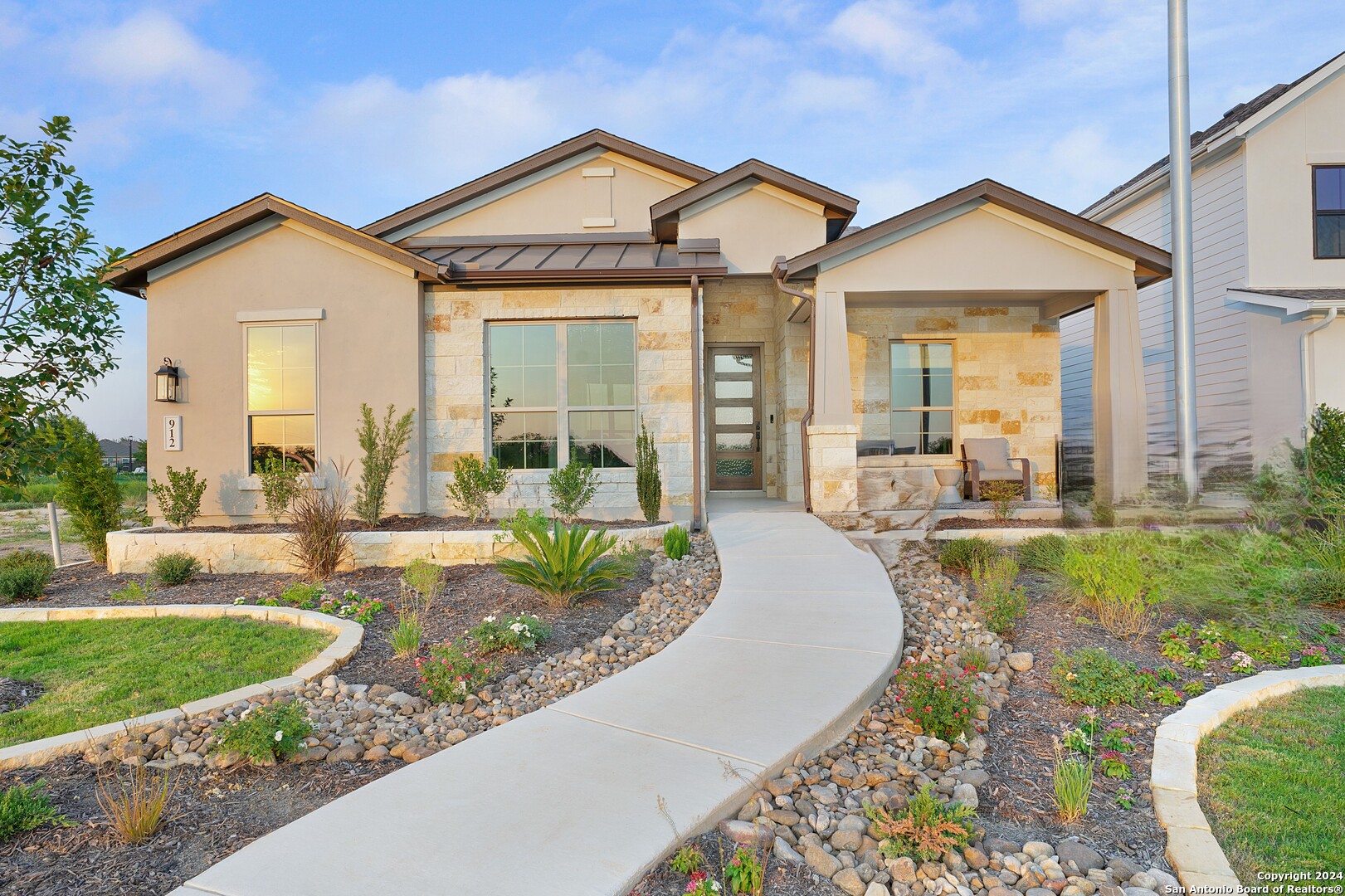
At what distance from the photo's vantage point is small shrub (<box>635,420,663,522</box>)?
8766mm

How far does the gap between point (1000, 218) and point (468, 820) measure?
955 centimetres

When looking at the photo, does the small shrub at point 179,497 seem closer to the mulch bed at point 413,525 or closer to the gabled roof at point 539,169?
the mulch bed at point 413,525

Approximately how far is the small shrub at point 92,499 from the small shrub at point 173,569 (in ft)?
5.12

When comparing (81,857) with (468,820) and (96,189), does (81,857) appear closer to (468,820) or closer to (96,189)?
(468,820)

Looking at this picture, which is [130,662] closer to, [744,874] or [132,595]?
[132,595]

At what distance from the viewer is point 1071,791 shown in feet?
8.98

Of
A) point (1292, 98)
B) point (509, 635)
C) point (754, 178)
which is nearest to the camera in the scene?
point (509, 635)

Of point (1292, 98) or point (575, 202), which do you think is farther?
point (575, 202)

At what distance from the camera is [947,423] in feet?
38.1

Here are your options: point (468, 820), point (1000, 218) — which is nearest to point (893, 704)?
point (468, 820)

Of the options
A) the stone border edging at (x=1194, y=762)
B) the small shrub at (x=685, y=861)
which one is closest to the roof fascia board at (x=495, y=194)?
the stone border edging at (x=1194, y=762)

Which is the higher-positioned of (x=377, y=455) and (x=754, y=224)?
(x=754, y=224)

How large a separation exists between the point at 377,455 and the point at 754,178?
6520mm

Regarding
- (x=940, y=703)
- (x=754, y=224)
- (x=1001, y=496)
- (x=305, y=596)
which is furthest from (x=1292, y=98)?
(x=305, y=596)
